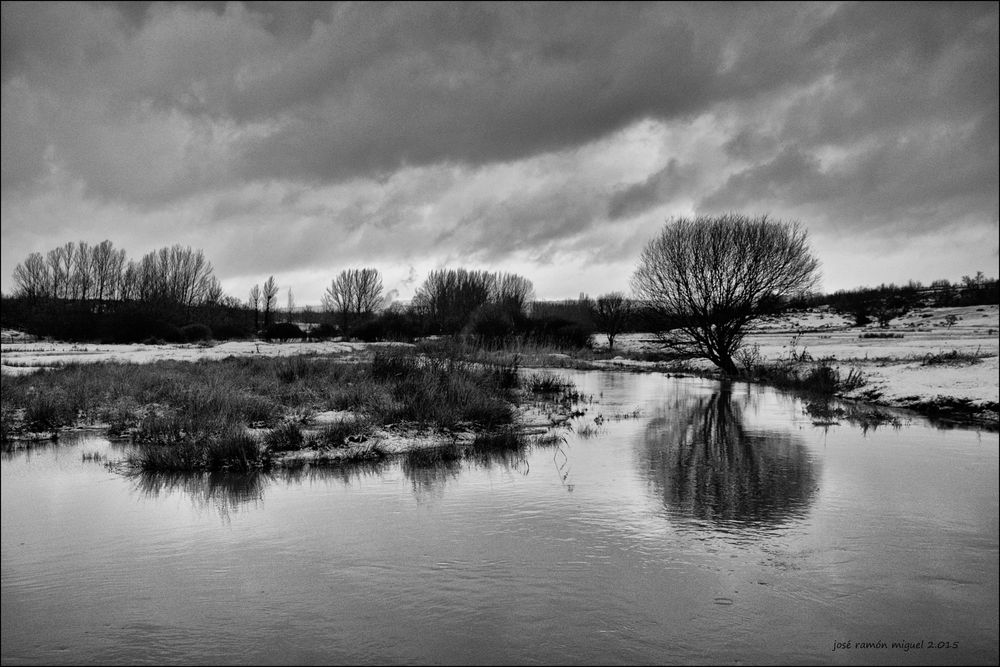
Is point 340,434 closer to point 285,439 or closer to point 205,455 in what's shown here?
point 285,439

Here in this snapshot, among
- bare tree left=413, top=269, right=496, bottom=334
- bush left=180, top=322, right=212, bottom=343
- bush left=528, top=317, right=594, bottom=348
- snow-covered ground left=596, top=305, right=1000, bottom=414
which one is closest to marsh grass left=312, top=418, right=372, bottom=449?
snow-covered ground left=596, top=305, right=1000, bottom=414

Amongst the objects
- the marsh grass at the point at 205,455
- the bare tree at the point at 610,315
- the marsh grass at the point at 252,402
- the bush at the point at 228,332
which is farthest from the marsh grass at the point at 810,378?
the bush at the point at 228,332

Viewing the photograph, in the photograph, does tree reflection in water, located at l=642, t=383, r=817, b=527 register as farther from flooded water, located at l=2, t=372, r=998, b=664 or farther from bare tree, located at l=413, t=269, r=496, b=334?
bare tree, located at l=413, t=269, r=496, b=334

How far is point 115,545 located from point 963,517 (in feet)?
22.9

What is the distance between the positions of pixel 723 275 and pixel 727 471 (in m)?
19.6

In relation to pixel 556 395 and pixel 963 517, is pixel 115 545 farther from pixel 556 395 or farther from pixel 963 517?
pixel 556 395

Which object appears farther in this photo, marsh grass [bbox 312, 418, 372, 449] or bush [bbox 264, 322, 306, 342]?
bush [bbox 264, 322, 306, 342]

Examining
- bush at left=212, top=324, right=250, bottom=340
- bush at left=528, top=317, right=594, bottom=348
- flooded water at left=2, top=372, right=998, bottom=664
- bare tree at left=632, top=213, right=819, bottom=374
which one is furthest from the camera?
bush at left=212, top=324, right=250, bottom=340

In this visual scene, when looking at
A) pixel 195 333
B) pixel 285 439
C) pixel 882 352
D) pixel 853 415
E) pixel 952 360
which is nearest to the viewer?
pixel 285 439

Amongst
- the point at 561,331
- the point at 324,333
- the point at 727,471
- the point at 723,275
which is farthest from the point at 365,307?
the point at 727,471

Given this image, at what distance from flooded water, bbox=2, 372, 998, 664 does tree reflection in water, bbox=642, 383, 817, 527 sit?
5 centimetres

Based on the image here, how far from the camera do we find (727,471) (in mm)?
7359

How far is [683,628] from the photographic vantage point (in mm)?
3375

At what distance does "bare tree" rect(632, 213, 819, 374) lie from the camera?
975 inches
